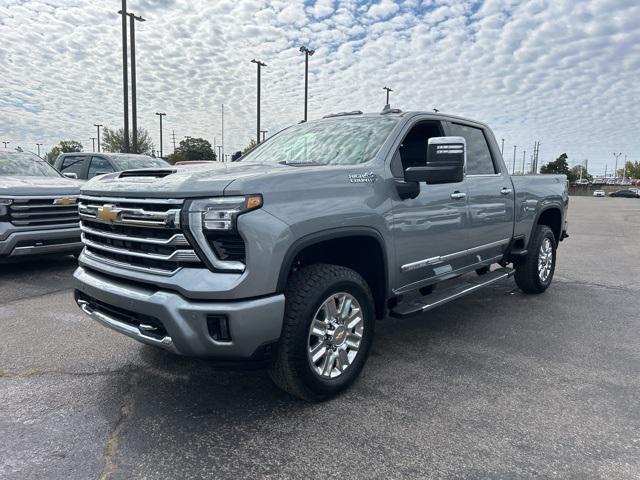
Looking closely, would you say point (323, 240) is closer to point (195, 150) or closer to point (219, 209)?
point (219, 209)

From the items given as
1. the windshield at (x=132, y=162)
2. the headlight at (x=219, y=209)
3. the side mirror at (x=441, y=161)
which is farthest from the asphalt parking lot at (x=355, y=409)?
the windshield at (x=132, y=162)

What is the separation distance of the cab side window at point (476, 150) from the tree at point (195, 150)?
56484 millimetres

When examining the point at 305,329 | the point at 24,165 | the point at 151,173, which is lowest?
the point at 305,329

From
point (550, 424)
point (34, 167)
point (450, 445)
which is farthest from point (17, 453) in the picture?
point (34, 167)

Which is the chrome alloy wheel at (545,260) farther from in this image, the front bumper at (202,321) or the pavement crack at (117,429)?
the pavement crack at (117,429)

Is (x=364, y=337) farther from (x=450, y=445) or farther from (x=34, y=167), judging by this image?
(x=34, y=167)

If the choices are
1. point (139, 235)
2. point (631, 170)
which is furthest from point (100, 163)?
point (631, 170)

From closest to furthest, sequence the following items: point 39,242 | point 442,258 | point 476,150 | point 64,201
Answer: point 442,258 → point 476,150 → point 39,242 → point 64,201

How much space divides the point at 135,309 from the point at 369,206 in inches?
63.1

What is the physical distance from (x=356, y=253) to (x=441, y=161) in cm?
87

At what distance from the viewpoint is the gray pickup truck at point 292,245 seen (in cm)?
258

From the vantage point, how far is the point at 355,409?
119 inches

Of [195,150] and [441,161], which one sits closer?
[441,161]

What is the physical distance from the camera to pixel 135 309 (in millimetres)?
2721
